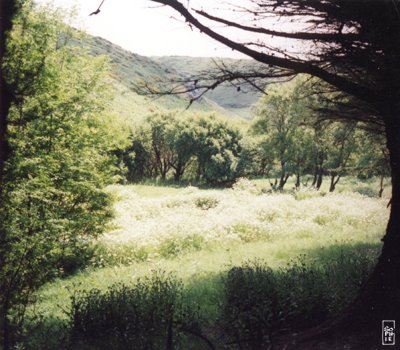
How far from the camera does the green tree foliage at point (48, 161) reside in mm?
7055

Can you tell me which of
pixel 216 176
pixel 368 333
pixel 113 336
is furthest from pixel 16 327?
pixel 216 176

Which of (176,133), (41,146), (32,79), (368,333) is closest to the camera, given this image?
(368,333)

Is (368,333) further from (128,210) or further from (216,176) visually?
(216,176)

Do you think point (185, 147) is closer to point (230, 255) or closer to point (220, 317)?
point (230, 255)

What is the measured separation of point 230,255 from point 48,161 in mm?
6954

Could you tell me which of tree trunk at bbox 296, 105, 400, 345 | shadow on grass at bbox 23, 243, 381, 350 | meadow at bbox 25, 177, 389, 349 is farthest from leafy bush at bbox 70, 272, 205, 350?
tree trunk at bbox 296, 105, 400, 345

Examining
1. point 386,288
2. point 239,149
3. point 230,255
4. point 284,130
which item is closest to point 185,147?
point 239,149

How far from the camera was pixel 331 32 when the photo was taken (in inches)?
228

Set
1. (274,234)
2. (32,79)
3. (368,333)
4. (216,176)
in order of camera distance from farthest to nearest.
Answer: (216,176)
(274,234)
(32,79)
(368,333)

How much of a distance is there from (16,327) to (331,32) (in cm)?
740

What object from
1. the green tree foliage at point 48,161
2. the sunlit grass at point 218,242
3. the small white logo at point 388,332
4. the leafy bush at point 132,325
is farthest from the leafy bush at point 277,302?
the green tree foliage at point 48,161

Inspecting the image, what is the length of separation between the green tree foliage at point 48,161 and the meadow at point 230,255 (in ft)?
3.06

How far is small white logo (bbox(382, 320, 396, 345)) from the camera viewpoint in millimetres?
4113

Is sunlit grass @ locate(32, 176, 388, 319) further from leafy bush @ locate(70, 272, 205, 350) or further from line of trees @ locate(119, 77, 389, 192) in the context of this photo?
line of trees @ locate(119, 77, 389, 192)
